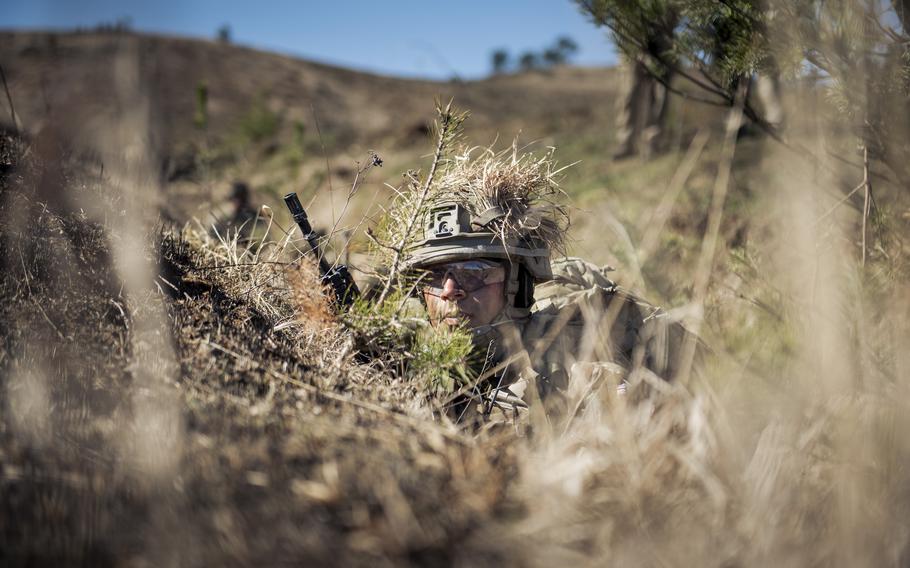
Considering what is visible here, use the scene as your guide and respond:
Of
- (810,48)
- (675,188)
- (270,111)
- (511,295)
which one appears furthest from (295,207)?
(270,111)

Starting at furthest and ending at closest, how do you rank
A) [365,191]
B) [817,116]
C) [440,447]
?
1. [365,191]
2. [817,116]
3. [440,447]

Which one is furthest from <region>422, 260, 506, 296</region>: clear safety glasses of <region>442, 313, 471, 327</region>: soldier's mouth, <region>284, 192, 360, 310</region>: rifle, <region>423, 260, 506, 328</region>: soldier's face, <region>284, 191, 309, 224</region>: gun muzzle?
<region>284, 191, 309, 224</region>: gun muzzle

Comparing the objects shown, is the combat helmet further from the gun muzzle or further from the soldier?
the gun muzzle

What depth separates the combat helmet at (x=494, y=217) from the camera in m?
2.77

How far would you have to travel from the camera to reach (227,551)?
1.23m

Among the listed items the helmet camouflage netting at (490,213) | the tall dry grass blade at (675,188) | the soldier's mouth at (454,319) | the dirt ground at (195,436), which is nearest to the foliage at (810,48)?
the tall dry grass blade at (675,188)

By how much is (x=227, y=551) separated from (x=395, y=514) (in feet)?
1.09

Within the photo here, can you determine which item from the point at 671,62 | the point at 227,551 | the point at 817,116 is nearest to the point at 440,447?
the point at 227,551

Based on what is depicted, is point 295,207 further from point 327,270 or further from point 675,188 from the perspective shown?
point 675,188

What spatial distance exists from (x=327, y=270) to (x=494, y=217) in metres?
0.77

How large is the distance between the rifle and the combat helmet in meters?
0.29

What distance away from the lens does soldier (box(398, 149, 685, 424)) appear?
2715 millimetres

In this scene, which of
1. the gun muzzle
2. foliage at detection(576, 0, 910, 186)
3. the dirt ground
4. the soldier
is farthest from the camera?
the soldier

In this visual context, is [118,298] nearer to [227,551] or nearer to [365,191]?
[227,551]
